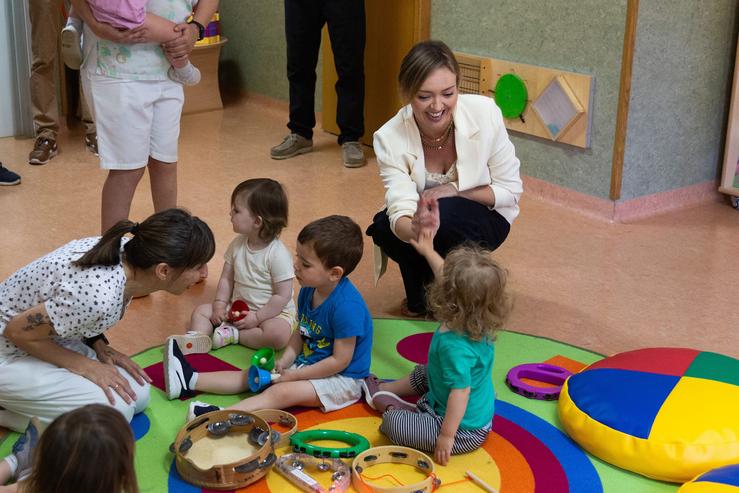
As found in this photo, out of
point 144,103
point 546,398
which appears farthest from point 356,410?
point 144,103

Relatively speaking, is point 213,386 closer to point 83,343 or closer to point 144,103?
point 83,343

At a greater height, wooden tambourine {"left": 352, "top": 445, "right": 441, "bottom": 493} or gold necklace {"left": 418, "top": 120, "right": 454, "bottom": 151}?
gold necklace {"left": 418, "top": 120, "right": 454, "bottom": 151}

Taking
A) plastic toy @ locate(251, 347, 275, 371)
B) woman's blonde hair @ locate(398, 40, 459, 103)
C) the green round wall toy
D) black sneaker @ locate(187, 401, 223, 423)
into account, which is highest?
woman's blonde hair @ locate(398, 40, 459, 103)

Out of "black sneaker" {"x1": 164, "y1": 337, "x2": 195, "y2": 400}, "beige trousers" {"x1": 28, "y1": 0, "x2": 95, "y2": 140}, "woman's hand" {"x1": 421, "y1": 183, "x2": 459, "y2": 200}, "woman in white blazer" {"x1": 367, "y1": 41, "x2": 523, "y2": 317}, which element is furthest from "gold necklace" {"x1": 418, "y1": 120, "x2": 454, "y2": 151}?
"beige trousers" {"x1": 28, "y1": 0, "x2": 95, "y2": 140}

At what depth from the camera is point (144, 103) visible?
2877 mm

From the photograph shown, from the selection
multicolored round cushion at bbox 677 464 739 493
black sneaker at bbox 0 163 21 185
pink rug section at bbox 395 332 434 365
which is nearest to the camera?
multicolored round cushion at bbox 677 464 739 493

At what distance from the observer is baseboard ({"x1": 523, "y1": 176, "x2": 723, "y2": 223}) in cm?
377

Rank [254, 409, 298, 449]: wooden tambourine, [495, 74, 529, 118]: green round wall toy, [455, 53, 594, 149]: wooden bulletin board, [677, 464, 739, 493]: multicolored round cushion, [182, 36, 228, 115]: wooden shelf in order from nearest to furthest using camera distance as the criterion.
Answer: [677, 464, 739, 493]: multicolored round cushion → [254, 409, 298, 449]: wooden tambourine → [455, 53, 594, 149]: wooden bulletin board → [495, 74, 529, 118]: green round wall toy → [182, 36, 228, 115]: wooden shelf

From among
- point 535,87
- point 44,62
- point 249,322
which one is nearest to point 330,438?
point 249,322

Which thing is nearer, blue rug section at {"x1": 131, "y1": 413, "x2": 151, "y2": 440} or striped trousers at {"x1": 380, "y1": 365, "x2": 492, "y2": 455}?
striped trousers at {"x1": 380, "y1": 365, "x2": 492, "y2": 455}

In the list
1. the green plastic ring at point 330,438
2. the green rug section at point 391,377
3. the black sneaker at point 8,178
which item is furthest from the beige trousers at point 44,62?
the green plastic ring at point 330,438

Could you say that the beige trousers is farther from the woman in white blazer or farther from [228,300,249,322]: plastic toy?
the woman in white blazer

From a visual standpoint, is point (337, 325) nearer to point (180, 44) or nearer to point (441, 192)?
point (441, 192)

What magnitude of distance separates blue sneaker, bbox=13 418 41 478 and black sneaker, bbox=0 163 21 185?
228 cm
